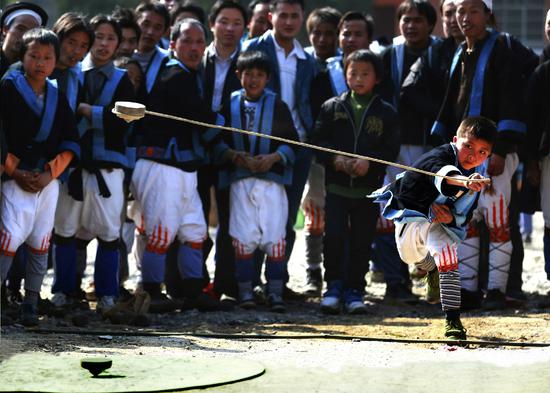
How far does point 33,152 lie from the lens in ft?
26.5

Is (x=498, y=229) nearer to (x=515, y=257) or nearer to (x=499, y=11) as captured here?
(x=515, y=257)

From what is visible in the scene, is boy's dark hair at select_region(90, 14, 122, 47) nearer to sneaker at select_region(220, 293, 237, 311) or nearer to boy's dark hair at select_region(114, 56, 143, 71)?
boy's dark hair at select_region(114, 56, 143, 71)

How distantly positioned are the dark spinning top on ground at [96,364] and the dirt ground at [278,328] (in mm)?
639

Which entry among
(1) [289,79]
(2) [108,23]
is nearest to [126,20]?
(2) [108,23]

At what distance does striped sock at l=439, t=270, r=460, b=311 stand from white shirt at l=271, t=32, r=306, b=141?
2399 millimetres

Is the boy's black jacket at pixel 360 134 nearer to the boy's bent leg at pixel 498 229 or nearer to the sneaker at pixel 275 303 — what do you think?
the boy's bent leg at pixel 498 229

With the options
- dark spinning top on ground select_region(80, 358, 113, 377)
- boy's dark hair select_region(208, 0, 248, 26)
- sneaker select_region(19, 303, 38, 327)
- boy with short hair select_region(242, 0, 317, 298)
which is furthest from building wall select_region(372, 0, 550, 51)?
dark spinning top on ground select_region(80, 358, 113, 377)

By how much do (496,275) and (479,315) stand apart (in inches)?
16.3

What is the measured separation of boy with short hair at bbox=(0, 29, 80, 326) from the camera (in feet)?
26.0

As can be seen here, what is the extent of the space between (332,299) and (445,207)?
1741mm

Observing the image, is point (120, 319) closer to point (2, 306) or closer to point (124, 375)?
point (2, 306)

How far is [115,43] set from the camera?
8.84 m

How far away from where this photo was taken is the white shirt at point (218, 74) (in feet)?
30.6

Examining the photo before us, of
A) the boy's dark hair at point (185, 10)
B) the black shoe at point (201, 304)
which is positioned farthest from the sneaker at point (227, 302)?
the boy's dark hair at point (185, 10)
